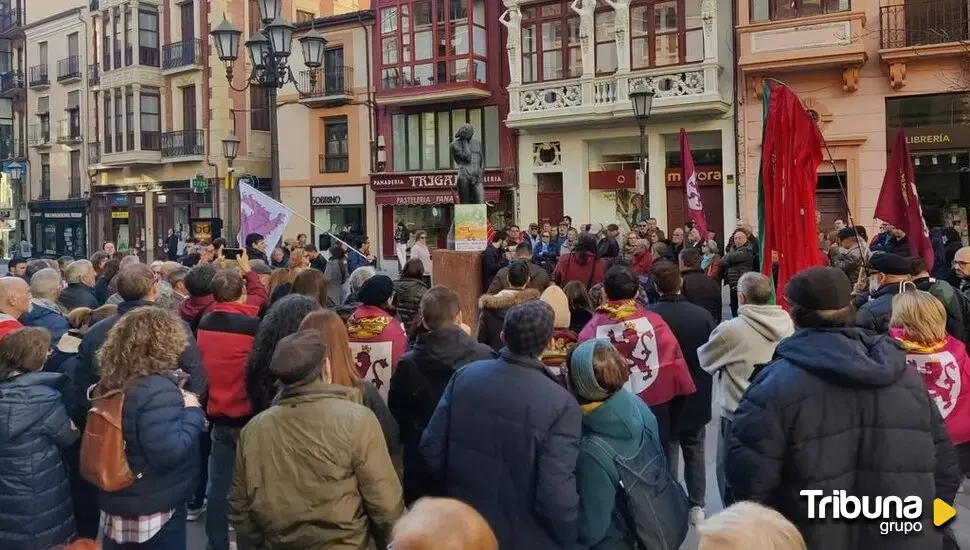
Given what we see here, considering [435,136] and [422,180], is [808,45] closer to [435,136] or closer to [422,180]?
[435,136]

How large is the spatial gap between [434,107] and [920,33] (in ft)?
47.3

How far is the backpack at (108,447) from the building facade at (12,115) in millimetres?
42760

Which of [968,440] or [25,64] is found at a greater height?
[25,64]

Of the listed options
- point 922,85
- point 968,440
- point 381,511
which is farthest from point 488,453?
point 922,85

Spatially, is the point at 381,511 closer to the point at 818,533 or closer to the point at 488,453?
the point at 488,453

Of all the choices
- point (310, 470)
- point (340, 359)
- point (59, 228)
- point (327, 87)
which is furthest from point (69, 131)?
point (310, 470)

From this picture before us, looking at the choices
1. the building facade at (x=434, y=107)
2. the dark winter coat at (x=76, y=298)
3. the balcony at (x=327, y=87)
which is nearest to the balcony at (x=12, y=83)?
the balcony at (x=327, y=87)

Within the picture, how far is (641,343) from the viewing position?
4.98 m

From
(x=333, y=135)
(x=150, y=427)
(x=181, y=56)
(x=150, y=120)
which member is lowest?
(x=150, y=427)

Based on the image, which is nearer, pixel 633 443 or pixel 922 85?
pixel 633 443

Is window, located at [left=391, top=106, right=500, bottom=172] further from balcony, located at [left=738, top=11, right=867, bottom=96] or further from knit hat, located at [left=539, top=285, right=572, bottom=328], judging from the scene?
knit hat, located at [left=539, top=285, right=572, bottom=328]

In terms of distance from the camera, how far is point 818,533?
3.00 meters

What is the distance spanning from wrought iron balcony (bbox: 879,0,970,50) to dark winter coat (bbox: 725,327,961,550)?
1765 centimetres

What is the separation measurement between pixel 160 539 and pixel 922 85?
19.7 metres
